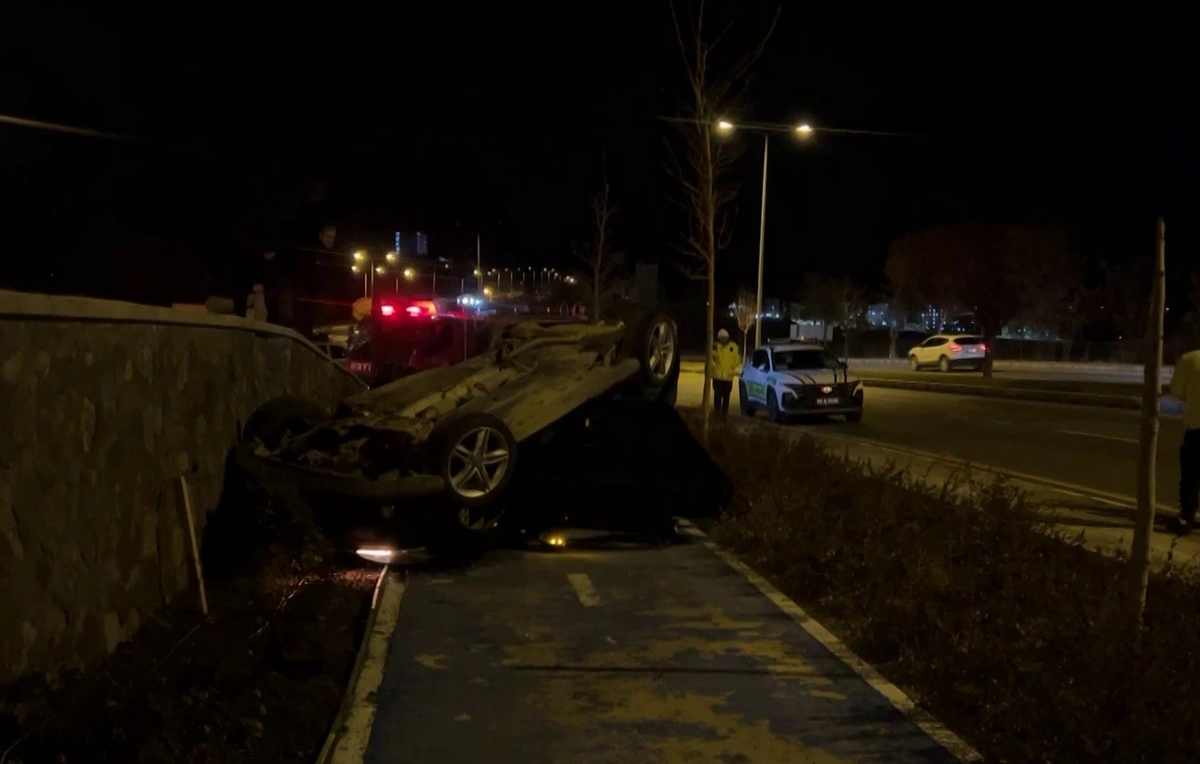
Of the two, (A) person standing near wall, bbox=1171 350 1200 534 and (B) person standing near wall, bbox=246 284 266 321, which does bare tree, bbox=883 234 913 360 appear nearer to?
(B) person standing near wall, bbox=246 284 266 321

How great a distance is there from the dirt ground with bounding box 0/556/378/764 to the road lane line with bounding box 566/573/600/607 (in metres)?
1.47

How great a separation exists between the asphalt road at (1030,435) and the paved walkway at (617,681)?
804 cm

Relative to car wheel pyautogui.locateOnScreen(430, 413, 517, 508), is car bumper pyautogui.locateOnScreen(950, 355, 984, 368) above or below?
below

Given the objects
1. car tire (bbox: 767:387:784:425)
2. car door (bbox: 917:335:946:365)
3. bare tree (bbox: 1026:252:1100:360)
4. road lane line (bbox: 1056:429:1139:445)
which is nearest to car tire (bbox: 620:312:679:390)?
road lane line (bbox: 1056:429:1139:445)

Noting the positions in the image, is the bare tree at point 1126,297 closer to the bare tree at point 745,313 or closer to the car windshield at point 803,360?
the bare tree at point 745,313

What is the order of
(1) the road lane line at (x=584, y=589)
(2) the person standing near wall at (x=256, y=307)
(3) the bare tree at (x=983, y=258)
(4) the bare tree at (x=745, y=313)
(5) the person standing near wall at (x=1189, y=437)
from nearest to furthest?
1. (1) the road lane line at (x=584, y=589)
2. (5) the person standing near wall at (x=1189, y=437)
3. (2) the person standing near wall at (x=256, y=307)
4. (4) the bare tree at (x=745, y=313)
5. (3) the bare tree at (x=983, y=258)

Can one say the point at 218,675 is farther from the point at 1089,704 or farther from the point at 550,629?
the point at 1089,704

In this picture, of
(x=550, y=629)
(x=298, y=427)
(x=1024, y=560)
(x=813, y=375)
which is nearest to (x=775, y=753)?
(x=550, y=629)

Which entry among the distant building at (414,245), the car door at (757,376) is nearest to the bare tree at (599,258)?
the car door at (757,376)

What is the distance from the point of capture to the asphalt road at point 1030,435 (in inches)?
598

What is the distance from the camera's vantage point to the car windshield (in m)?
23.2

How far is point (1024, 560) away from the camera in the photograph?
723cm

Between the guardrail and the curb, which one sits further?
the guardrail

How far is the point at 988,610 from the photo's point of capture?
633 cm
